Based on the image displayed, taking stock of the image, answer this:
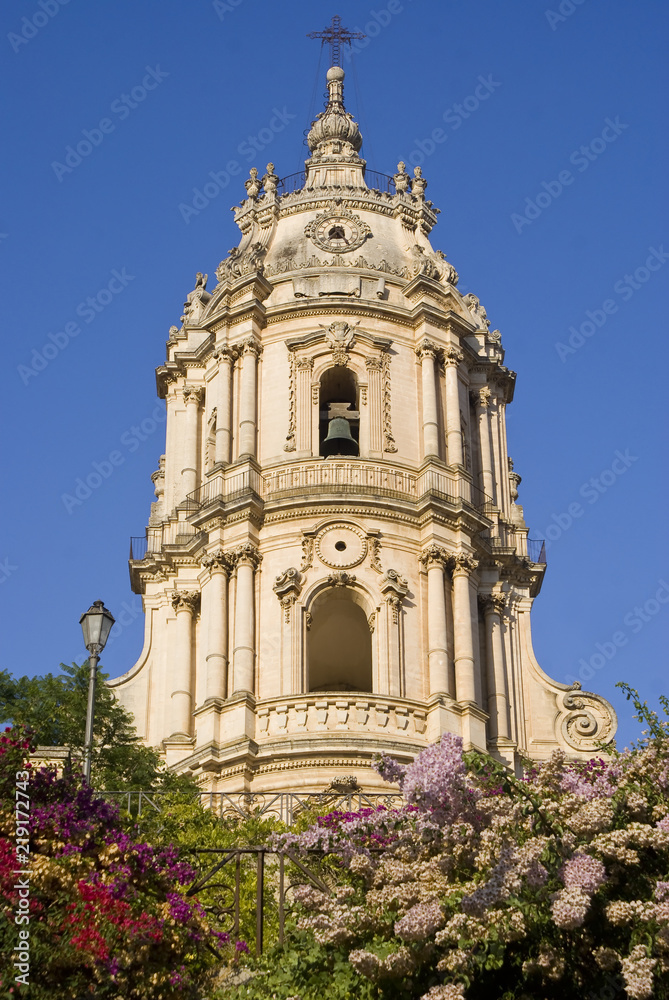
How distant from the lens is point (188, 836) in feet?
112

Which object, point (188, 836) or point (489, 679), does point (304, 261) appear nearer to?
point (489, 679)

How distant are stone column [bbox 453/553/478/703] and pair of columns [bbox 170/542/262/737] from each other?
4.65 metres

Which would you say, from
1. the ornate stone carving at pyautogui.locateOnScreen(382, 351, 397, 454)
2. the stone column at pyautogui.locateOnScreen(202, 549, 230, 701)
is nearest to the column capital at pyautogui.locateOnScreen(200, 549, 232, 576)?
the stone column at pyautogui.locateOnScreen(202, 549, 230, 701)

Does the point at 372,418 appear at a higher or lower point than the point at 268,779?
higher

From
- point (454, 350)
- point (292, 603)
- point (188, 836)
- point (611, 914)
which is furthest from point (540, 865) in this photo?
point (454, 350)

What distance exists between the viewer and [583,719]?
46156 millimetres

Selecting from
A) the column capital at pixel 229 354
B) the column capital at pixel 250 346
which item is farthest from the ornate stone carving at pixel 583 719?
the column capital at pixel 229 354

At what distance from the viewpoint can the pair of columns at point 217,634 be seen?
43.1 m

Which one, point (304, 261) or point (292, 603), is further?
point (304, 261)

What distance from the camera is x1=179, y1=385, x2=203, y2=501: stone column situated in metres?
48.3

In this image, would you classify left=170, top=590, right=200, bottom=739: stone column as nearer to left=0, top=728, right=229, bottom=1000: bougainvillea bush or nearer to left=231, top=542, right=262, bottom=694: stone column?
left=231, top=542, right=262, bottom=694: stone column

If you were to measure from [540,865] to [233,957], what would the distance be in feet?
16.9

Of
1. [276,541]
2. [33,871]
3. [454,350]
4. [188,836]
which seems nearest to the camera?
[33,871]

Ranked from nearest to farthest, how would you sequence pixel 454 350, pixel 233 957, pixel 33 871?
pixel 33 871, pixel 233 957, pixel 454 350
